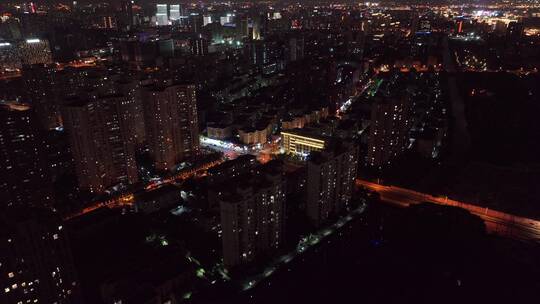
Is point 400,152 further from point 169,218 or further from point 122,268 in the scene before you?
point 122,268

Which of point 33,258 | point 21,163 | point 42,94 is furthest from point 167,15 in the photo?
point 33,258

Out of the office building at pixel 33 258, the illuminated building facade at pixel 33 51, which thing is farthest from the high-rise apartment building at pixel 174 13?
the office building at pixel 33 258

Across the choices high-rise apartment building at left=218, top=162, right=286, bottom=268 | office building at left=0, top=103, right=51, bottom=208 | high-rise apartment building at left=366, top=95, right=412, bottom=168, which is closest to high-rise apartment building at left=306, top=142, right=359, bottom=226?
high-rise apartment building at left=218, top=162, right=286, bottom=268

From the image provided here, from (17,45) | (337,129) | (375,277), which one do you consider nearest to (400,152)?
(337,129)

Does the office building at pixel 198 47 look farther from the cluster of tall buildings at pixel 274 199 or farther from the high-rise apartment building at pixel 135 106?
the cluster of tall buildings at pixel 274 199

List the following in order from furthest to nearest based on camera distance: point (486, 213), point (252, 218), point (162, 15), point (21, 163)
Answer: point (162, 15), point (486, 213), point (21, 163), point (252, 218)

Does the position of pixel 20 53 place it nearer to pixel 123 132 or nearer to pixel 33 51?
pixel 33 51
